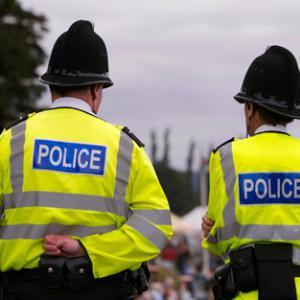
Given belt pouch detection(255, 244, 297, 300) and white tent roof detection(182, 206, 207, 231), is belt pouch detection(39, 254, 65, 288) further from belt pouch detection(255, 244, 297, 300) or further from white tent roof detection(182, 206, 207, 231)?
white tent roof detection(182, 206, 207, 231)

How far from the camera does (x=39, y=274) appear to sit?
5.74 meters

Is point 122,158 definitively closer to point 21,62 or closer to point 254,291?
point 254,291

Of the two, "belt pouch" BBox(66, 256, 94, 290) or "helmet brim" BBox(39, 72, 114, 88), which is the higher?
"helmet brim" BBox(39, 72, 114, 88)

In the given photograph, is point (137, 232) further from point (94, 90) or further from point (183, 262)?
→ point (183, 262)

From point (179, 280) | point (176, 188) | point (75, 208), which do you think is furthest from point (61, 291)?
point (176, 188)

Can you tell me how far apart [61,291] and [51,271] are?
0.47 feet

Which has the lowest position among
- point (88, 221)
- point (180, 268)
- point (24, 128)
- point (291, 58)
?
point (180, 268)

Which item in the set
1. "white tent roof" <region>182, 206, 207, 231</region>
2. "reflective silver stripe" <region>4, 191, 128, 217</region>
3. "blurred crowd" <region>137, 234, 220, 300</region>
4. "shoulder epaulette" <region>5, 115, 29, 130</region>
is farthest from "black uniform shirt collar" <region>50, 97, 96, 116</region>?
"white tent roof" <region>182, 206, 207, 231</region>

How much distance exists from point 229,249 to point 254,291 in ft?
0.94

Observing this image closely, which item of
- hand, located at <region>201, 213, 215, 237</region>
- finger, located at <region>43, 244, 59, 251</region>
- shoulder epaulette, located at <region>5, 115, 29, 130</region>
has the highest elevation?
shoulder epaulette, located at <region>5, 115, 29, 130</region>

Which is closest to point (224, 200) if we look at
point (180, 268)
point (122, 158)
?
point (122, 158)

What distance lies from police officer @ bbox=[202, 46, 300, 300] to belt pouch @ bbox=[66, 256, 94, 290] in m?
0.88

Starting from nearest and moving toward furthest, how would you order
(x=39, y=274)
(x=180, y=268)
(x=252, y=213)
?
(x=39, y=274), (x=252, y=213), (x=180, y=268)

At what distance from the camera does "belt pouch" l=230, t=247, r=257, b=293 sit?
6.11 meters
